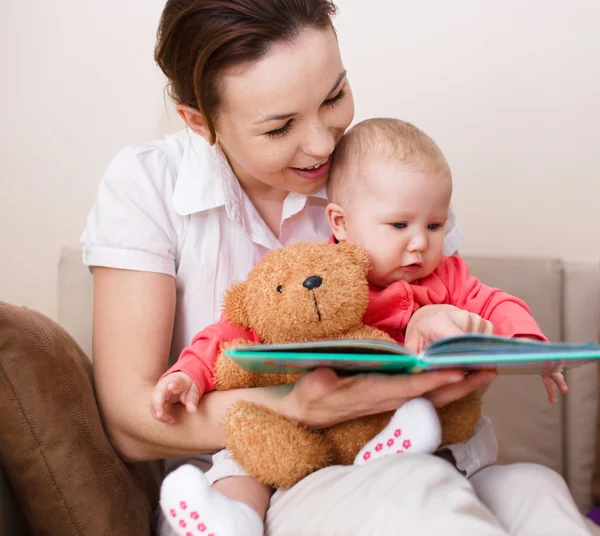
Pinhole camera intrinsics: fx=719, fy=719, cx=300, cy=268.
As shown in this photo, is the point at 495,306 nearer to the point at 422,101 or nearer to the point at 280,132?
the point at 280,132

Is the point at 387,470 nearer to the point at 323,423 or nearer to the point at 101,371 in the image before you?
the point at 323,423

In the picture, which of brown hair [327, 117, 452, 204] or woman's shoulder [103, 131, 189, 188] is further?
woman's shoulder [103, 131, 189, 188]

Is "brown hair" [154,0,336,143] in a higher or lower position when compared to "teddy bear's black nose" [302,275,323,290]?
higher

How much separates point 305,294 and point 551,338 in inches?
46.3

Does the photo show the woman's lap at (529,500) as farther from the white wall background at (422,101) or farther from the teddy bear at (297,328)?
the white wall background at (422,101)

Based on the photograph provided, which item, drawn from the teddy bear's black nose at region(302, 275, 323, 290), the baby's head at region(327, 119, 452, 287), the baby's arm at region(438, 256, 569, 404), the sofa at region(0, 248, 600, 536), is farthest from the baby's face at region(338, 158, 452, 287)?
the sofa at region(0, 248, 600, 536)

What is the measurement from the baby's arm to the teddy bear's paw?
16.2 inches

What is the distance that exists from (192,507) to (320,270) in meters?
0.39

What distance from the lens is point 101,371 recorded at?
1.36 metres

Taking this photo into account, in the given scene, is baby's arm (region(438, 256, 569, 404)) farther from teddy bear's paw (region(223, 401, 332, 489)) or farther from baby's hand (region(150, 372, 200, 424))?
baby's hand (region(150, 372, 200, 424))

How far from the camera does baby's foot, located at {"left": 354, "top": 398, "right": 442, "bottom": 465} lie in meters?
1.07

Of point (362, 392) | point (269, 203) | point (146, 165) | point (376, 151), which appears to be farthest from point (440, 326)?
point (146, 165)

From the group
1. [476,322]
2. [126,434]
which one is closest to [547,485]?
[476,322]

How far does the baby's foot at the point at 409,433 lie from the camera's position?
107cm
